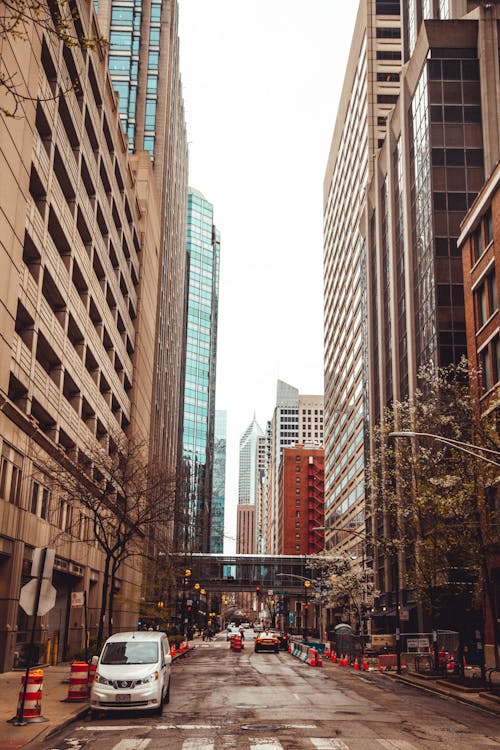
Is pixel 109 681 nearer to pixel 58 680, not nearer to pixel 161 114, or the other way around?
pixel 58 680

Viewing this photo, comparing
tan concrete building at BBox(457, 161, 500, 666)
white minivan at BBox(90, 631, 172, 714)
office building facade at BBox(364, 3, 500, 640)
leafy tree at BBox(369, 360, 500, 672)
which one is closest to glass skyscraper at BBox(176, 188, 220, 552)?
office building facade at BBox(364, 3, 500, 640)

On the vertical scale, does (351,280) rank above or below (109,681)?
above

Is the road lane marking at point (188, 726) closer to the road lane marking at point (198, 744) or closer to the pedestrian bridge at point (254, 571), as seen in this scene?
the road lane marking at point (198, 744)

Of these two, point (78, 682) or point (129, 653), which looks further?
point (78, 682)

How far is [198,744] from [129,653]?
5355mm

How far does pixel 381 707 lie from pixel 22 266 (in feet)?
70.1

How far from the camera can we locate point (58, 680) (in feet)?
90.7

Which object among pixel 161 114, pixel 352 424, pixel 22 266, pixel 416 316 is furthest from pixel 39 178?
pixel 352 424

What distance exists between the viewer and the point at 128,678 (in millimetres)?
17859

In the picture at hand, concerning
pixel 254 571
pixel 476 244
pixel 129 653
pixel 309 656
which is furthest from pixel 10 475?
pixel 254 571

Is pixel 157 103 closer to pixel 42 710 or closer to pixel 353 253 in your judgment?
pixel 353 253

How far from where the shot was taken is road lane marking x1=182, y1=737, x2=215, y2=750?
13828 mm

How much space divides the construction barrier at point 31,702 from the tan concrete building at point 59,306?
12.7 m

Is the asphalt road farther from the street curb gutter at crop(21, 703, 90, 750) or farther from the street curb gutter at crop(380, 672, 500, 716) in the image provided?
the street curb gutter at crop(380, 672, 500, 716)
